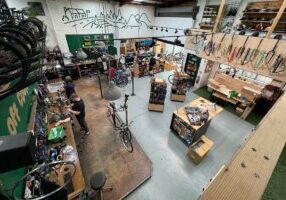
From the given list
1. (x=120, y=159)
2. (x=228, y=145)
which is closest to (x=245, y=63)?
(x=228, y=145)

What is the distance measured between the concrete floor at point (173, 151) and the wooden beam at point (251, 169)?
2.71m

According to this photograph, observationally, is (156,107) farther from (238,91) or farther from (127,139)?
(238,91)

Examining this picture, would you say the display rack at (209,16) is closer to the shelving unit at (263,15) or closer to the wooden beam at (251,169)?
the shelving unit at (263,15)

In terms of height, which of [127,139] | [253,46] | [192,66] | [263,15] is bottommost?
[127,139]

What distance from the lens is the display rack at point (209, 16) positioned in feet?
25.0

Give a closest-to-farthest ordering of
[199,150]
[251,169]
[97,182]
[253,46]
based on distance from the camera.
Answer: [251,169]
[97,182]
[199,150]
[253,46]

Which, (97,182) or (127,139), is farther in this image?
(127,139)

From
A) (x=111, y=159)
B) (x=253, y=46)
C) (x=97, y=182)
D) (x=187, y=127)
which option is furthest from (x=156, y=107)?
(x=253, y=46)

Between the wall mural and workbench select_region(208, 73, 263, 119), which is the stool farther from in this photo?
the wall mural

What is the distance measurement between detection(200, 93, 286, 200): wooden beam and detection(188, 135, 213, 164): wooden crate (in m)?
2.58

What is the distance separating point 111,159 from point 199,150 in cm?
274

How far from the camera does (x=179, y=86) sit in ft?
23.9

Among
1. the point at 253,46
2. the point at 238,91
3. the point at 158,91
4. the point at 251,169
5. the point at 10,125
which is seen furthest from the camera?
the point at 238,91

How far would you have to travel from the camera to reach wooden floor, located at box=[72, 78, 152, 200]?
3.84 meters
